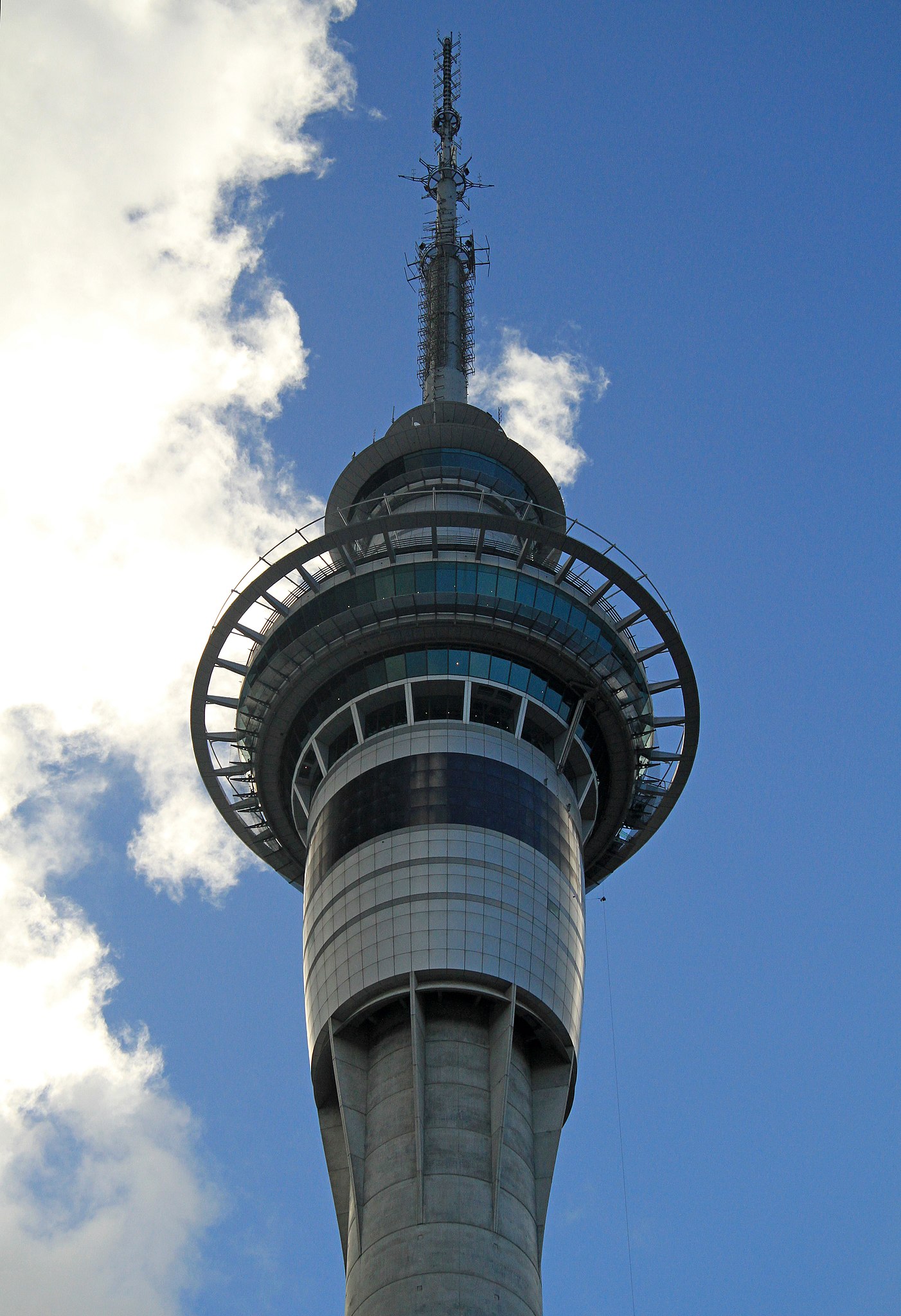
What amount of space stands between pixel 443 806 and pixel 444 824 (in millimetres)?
932

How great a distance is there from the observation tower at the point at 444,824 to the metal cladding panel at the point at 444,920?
102mm

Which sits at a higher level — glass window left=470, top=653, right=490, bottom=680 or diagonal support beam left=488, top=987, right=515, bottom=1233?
glass window left=470, top=653, right=490, bottom=680

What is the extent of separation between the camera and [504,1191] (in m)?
52.8

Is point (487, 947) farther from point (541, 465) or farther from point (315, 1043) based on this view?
point (541, 465)

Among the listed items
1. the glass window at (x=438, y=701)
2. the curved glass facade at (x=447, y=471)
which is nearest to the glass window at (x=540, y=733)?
A: the glass window at (x=438, y=701)

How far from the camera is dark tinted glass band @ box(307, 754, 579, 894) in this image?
6059cm

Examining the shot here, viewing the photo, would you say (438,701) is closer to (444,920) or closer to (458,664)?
(458,664)

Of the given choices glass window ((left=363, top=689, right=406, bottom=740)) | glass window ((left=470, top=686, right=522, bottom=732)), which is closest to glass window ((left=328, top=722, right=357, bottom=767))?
glass window ((left=363, top=689, right=406, bottom=740))

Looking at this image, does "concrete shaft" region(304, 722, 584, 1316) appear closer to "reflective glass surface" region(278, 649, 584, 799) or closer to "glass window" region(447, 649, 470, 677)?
"reflective glass surface" region(278, 649, 584, 799)

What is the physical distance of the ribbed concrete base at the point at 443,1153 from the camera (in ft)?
165

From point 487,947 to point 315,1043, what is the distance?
8009 millimetres

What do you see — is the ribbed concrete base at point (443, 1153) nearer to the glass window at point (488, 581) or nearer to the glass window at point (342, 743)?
the glass window at point (342, 743)

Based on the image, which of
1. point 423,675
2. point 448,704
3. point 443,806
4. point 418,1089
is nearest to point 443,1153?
point 418,1089

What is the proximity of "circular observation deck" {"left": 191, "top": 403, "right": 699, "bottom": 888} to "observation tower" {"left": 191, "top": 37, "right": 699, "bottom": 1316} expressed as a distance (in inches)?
4.8
